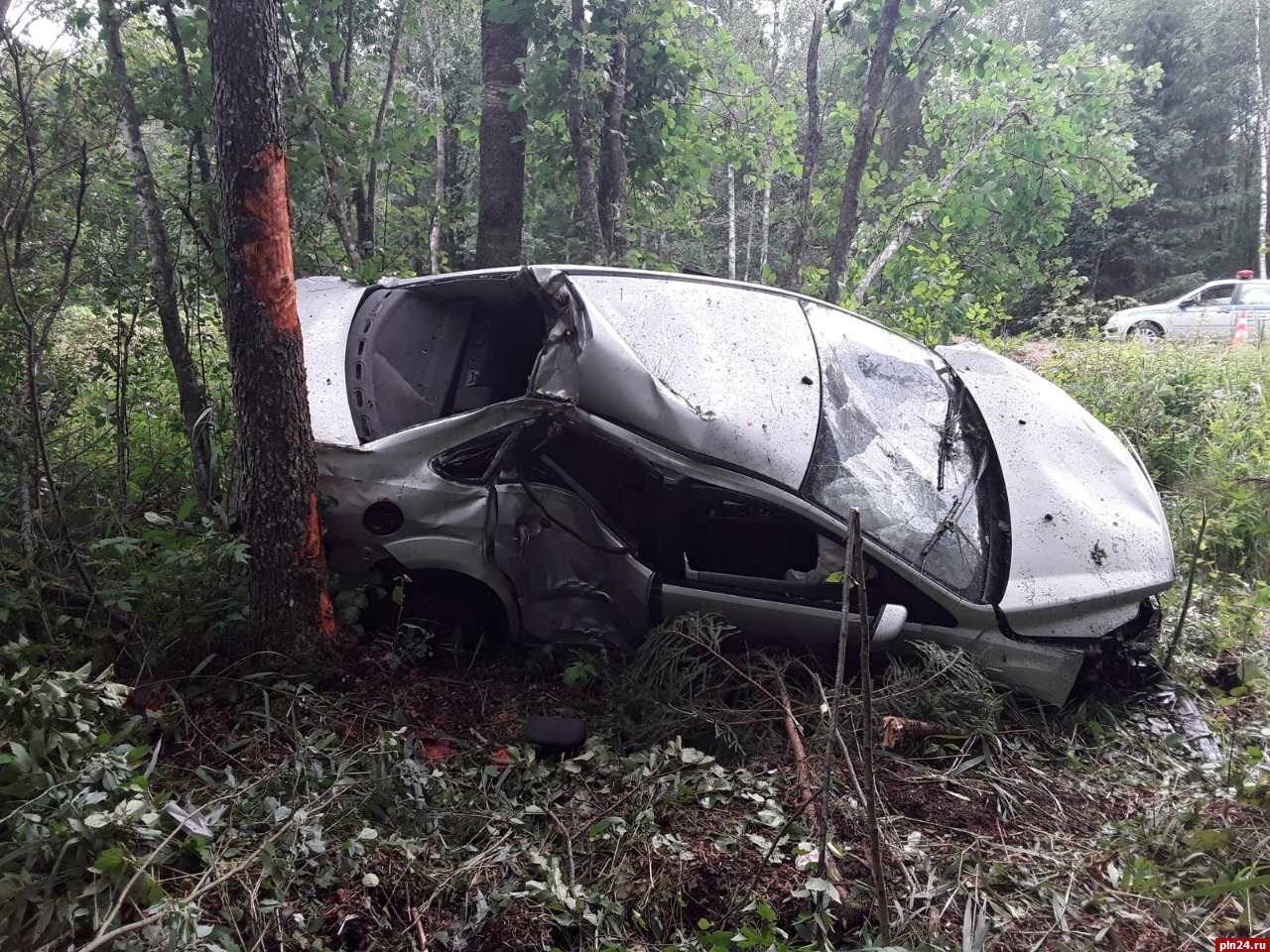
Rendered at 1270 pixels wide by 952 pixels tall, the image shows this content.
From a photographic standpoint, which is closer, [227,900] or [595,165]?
[227,900]

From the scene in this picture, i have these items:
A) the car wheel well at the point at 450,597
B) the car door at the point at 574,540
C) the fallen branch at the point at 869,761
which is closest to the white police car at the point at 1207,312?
the car door at the point at 574,540

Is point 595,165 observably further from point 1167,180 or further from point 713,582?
point 1167,180

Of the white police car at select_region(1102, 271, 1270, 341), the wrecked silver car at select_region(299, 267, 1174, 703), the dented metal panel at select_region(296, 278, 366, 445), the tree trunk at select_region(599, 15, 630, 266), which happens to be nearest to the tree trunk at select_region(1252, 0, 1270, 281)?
the white police car at select_region(1102, 271, 1270, 341)

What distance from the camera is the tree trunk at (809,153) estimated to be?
243 inches

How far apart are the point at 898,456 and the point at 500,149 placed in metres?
4.77

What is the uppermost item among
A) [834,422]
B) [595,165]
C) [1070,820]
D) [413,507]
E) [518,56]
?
[518,56]

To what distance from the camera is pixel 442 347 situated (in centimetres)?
414

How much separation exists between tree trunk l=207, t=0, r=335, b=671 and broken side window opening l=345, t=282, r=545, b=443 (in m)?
0.66

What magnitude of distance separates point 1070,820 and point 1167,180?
24.9 metres

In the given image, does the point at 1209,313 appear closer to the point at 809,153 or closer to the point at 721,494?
the point at 809,153

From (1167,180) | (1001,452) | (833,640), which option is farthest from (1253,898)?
(1167,180)

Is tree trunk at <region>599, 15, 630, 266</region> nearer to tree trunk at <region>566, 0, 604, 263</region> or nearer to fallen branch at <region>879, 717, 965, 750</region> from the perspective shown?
tree trunk at <region>566, 0, 604, 263</region>

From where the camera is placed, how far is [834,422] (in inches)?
135

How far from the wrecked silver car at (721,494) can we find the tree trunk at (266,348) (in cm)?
24
